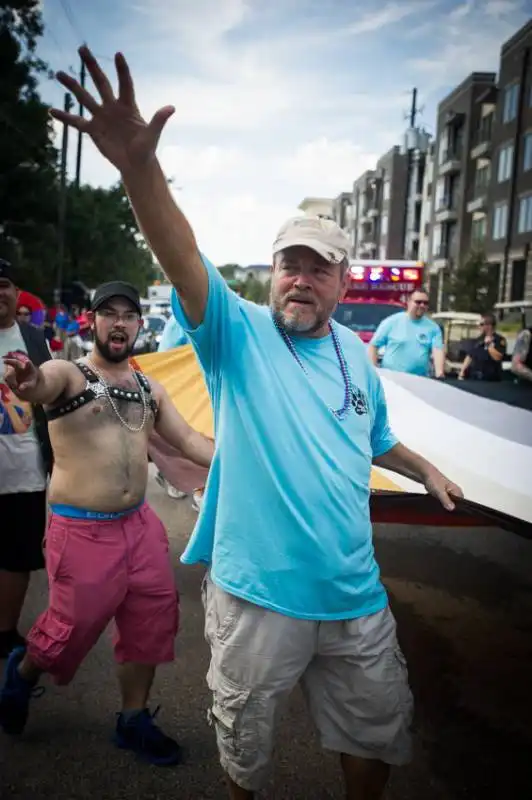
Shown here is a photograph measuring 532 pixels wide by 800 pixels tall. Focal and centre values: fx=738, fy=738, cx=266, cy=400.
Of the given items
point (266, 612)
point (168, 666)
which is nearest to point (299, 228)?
point (266, 612)

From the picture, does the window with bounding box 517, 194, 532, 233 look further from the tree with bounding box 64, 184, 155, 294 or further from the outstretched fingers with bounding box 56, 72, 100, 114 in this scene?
the outstretched fingers with bounding box 56, 72, 100, 114

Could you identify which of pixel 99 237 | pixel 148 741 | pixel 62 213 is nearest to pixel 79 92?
pixel 148 741

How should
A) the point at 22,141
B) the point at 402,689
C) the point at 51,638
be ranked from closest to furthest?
the point at 402,689 → the point at 51,638 → the point at 22,141

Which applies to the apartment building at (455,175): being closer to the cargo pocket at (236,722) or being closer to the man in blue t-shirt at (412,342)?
the man in blue t-shirt at (412,342)

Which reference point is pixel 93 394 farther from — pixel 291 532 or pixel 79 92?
pixel 79 92

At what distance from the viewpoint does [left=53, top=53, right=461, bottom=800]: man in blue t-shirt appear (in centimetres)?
220

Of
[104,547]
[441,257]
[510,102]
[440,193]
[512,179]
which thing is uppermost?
[510,102]

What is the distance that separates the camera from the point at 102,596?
3.05 m

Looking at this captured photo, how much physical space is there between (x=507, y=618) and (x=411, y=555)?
4.39ft

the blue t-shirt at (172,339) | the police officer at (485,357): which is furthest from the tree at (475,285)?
the blue t-shirt at (172,339)

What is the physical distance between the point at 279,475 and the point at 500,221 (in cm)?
3939

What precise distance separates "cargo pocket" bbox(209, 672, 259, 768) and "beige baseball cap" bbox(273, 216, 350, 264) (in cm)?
134

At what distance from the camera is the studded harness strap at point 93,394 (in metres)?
3.17

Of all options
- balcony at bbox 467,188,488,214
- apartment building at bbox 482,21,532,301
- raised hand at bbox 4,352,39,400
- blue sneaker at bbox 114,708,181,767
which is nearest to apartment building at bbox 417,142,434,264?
balcony at bbox 467,188,488,214
